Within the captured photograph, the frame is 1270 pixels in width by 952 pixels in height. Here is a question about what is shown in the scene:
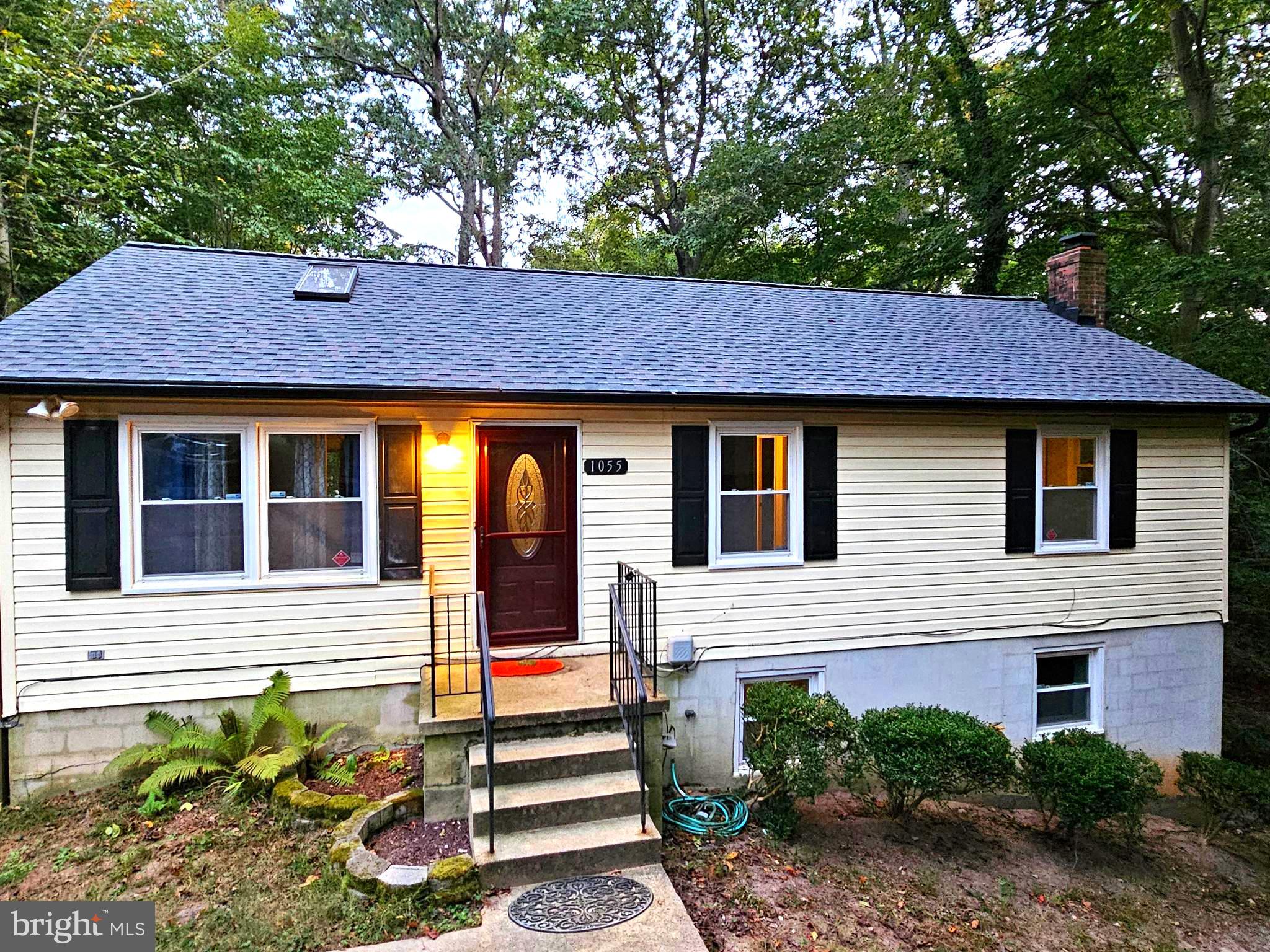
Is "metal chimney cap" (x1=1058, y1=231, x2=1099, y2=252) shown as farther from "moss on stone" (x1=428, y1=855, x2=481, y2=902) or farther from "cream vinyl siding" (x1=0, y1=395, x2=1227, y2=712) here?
"moss on stone" (x1=428, y1=855, x2=481, y2=902)

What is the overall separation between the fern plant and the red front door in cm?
171

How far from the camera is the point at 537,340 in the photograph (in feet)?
21.2

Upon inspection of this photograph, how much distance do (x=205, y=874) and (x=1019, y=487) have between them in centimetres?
788

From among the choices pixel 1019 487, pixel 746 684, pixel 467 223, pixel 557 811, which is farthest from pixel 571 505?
pixel 467 223

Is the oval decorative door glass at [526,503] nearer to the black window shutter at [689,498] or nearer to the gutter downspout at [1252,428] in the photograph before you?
the black window shutter at [689,498]

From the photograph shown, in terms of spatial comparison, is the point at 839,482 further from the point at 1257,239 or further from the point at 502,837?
the point at 1257,239

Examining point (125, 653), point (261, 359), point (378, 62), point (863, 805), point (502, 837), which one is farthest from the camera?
point (378, 62)

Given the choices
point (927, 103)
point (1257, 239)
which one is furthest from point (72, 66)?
point (1257, 239)

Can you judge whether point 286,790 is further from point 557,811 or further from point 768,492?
point 768,492

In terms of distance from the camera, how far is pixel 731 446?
6188 mm

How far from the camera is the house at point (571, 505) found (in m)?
4.82

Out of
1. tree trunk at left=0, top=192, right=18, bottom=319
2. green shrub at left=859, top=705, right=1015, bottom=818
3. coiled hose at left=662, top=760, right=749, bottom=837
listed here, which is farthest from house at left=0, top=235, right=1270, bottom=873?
tree trunk at left=0, top=192, right=18, bottom=319

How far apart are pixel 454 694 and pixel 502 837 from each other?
1.33m

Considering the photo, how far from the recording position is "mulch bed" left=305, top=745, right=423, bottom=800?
187 inches
